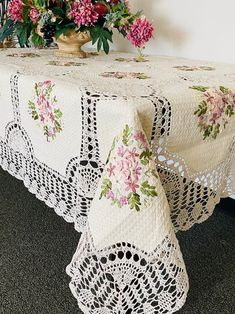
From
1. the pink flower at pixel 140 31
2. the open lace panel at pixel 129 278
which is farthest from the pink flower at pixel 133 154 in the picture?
the pink flower at pixel 140 31

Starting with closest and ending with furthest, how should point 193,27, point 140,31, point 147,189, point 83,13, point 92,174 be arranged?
point 147,189
point 92,174
point 83,13
point 140,31
point 193,27

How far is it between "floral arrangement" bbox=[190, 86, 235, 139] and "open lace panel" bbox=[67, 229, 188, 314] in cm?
25

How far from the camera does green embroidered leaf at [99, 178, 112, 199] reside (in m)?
0.54

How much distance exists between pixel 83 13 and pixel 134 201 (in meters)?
0.68

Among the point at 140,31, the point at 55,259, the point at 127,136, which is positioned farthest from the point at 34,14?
the point at 55,259

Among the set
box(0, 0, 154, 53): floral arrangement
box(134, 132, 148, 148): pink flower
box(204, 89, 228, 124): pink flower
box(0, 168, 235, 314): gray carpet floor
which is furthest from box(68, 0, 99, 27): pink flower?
box(0, 168, 235, 314): gray carpet floor

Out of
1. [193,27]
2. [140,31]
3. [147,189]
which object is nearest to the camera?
[147,189]

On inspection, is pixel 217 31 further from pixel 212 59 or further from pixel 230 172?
pixel 230 172

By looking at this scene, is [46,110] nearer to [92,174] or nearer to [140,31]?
[92,174]

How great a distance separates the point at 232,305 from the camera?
0.93m

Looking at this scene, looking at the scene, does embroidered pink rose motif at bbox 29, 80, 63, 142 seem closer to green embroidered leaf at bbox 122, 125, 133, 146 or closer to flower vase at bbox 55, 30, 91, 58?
green embroidered leaf at bbox 122, 125, 133, 146

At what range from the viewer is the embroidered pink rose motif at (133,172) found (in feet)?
1.69

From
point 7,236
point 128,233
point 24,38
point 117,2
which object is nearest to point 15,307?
point 7,236

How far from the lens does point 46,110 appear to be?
68cm
